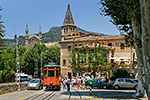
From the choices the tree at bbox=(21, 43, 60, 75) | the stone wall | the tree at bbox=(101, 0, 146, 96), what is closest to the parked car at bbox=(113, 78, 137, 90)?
the tree at bbox=(101, 0, 146, 96)

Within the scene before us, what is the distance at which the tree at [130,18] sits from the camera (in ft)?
52.6

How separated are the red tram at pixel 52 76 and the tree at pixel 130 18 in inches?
376

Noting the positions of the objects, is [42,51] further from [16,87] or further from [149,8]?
[149,8]

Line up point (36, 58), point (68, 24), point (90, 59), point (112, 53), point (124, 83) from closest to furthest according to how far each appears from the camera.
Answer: point (124, 83), point (90, 59), point (112, 53), point (36, 58), point (68, 24)

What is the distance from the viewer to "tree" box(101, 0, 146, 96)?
52.6ft

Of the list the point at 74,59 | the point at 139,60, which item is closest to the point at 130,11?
the point at 139,60

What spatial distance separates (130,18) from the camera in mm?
16375

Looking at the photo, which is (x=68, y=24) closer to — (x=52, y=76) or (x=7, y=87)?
(x=52, y=76)

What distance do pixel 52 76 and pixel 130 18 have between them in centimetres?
1254

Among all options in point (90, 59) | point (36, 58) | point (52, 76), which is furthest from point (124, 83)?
point (36, 58)

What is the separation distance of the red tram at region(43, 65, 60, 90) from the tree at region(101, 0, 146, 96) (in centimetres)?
954

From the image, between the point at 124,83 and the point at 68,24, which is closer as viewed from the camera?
the point at 124,83

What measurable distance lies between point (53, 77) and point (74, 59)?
23445 millimetres

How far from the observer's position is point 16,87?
23922 mm
